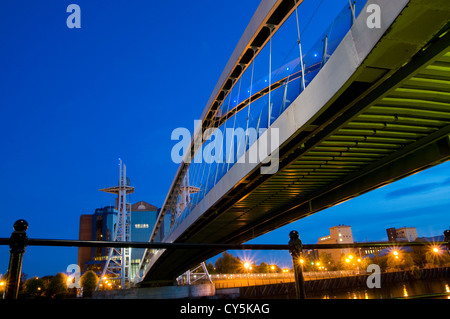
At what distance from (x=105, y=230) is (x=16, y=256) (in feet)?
345

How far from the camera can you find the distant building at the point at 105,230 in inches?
3642

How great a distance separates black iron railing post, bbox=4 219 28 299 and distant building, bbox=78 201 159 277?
89188 millimetres

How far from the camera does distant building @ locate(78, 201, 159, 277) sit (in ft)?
303

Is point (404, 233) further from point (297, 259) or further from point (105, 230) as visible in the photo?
point (297, 259)

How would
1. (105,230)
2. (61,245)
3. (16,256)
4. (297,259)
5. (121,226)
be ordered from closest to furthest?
(16,256), (61,245), (297,259), (121,226), (105,230)

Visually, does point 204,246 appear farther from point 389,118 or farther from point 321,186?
point 321,186

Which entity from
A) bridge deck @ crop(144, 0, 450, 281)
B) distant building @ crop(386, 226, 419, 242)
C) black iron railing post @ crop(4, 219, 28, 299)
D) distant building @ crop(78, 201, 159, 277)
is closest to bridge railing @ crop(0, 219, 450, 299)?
black iron railing post @ crop(4, 219, 28, 299)

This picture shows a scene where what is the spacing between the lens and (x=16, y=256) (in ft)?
7.78

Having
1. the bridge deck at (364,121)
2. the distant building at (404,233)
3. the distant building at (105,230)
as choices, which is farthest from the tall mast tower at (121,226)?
the distant building at (404,233)

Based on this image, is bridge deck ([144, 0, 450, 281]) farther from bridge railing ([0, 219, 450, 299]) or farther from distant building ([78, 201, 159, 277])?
distant building ([78, 201, 159, 277])

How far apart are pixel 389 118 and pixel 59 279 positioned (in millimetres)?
62046

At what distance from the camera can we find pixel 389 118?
7.31 m

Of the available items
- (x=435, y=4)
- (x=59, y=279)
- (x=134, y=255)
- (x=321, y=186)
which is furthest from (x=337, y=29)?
(x=134, y=255)

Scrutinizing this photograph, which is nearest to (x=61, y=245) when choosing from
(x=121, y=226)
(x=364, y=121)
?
(x=364, y=121)
